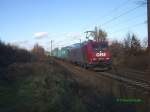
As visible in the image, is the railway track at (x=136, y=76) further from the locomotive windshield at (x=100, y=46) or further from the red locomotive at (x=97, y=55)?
the locomotive windshield at (x=100, y=46)

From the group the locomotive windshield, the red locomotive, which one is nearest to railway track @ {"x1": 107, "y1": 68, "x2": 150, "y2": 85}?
the red locomotive

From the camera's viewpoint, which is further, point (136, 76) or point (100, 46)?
point (100, 46)

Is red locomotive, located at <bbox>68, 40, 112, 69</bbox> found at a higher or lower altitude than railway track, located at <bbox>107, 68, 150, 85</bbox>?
higher

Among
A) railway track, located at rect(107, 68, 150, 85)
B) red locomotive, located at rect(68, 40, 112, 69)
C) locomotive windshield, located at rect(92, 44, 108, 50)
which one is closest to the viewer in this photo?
railway track, located at rect(107, 68, 150, 85)

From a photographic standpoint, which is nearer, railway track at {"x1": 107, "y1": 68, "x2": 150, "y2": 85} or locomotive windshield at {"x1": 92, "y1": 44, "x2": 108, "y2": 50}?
railway track at {"x1": 107, "y1": 68, "x2": 150, "y2": 85}

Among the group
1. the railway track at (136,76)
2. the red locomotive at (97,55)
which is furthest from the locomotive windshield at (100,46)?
the railway track at (136,76)

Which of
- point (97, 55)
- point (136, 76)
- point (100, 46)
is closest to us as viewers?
point (136, 76)

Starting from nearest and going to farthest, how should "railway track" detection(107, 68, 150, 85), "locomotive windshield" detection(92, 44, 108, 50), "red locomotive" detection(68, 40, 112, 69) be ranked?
"railway track" detection(107, 68, 150, 85) → "red locomotive" detection(68, 40, 112, 69) → "locomotive windshield" detection(92, 44, 108, 50)

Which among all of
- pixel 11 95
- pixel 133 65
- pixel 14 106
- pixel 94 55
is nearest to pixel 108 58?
pixel 94 55

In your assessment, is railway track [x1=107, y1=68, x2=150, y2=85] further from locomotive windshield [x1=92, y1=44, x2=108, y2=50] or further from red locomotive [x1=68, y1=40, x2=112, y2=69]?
locomotive windshield [x1=92, y1=44, x2=108, y2=50]

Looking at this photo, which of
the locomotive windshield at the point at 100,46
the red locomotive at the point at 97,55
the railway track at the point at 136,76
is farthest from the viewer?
the locomotive windshield at the point at 100,46

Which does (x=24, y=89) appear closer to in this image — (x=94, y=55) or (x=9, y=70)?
(x=9, y=70)

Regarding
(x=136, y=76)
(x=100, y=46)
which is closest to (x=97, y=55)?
(x=100, y=46)

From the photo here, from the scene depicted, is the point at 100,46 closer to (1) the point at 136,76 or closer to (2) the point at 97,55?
(2) the point at 97,55
